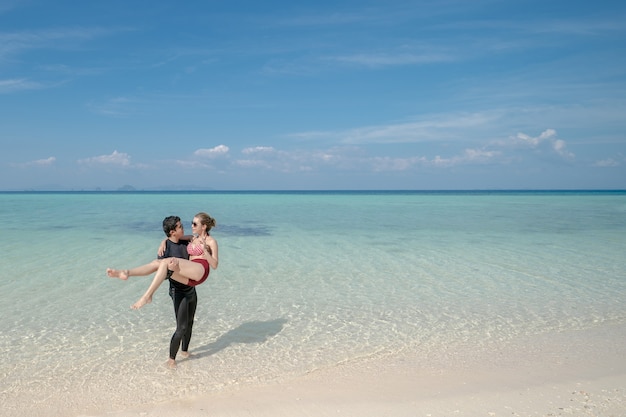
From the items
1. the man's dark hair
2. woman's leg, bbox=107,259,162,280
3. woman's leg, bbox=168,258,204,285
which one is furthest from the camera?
the man's dark hair

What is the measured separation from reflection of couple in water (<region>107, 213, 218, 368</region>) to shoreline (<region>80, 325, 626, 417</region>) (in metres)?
1.13

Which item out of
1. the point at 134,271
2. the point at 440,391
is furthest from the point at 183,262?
the point at 440,391

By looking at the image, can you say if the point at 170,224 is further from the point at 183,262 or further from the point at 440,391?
the point at 440,391

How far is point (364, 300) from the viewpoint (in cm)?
928

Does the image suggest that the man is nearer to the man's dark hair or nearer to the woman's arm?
the man's dark hair

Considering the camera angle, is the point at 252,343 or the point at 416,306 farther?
the point at 416,306

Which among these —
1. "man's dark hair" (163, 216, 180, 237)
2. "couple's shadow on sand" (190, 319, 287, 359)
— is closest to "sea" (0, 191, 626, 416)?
"couple's shadow on sand" (190, 319, 287, 359)

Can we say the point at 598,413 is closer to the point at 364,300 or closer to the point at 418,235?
the point at 364,300

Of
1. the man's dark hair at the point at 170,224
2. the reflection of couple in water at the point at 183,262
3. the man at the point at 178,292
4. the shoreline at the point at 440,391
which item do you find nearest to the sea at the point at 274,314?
the shoreline at the point at 440,391

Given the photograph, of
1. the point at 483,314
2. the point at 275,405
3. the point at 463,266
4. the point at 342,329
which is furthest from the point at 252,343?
the point at 463,266

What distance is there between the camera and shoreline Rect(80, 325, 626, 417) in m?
4.54

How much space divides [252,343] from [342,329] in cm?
146

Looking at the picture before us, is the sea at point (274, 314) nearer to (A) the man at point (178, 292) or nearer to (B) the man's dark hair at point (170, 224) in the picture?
(A) the man at point (178, 292)

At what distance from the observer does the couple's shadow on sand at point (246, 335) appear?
6.45 m
